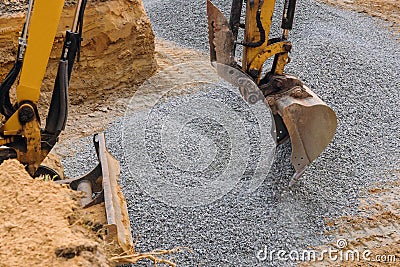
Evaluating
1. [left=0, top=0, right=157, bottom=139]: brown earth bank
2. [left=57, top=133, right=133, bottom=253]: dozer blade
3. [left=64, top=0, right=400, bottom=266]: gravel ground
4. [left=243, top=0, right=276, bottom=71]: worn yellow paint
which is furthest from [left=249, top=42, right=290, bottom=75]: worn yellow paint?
[left=0, top=0, right=157, bottom=139]: brown earth bank

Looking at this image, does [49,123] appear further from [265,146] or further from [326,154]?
[326,154]

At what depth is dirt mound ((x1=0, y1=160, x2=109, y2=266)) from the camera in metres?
2.18

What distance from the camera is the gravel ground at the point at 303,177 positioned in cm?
407

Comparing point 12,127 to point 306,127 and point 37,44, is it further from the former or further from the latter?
point 306,127

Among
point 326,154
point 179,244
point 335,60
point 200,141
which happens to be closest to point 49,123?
point 179,244

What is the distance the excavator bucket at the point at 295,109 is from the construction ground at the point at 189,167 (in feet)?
0.99

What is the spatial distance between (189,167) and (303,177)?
99cm

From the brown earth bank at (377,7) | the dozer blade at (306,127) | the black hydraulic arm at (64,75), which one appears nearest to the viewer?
the black hydraulic arm at (64,75)

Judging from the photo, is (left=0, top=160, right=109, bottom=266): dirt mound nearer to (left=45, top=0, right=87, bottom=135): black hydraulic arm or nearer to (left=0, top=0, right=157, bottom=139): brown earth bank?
(left=45, top=0, right=87, bottom=135): black hydraulic arm

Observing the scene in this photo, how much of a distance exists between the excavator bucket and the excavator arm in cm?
139

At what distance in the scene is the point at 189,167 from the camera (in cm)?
475

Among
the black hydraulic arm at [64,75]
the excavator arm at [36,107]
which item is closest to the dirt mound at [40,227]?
the excavator arm at [36,107]

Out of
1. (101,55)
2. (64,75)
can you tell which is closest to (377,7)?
(101,55)

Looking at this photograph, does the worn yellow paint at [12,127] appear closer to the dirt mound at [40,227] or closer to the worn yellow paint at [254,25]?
the dirt mound at [40,227]
